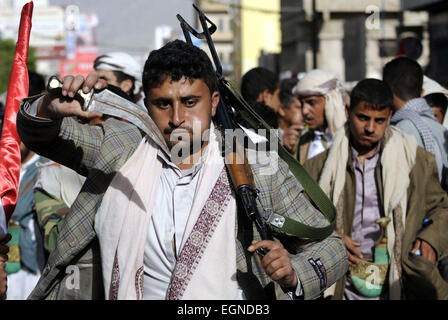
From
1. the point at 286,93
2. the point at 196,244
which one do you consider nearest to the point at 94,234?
the point at 196,244

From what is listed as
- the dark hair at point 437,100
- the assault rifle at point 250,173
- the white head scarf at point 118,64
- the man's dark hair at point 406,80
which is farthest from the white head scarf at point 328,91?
the assault rifle at point 250,173

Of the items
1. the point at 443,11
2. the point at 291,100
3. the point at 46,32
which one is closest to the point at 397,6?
the point at 443,11

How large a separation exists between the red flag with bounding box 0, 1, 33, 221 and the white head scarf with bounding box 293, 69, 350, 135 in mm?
3501

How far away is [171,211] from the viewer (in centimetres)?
285

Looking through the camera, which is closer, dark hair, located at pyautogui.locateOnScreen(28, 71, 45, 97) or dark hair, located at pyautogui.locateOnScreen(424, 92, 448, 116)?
dark hair, located at pyautogui.locateOnScreen(28, 71, 45, 97)

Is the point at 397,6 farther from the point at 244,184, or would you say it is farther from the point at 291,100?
the point at 244,184

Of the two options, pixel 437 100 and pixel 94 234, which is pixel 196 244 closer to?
pixel 94 234

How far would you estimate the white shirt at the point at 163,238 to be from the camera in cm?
279

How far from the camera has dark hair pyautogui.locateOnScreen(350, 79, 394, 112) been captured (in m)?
4.62

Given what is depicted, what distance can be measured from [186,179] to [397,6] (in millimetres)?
17484

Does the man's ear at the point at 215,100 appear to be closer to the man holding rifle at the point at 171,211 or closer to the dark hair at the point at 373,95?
the man holding rifle at the point at 171,211

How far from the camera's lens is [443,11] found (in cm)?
1114

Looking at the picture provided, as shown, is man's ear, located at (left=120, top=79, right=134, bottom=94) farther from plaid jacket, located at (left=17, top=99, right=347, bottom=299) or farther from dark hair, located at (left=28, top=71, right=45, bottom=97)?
plaid jacket, located at (left=17, top=99, right=347, bottom=299)

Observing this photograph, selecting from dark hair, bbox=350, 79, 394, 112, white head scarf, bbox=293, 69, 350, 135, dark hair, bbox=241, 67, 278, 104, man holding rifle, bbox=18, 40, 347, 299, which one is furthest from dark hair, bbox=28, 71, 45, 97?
man holding rifle, bbox=18, 40, 347, 299
